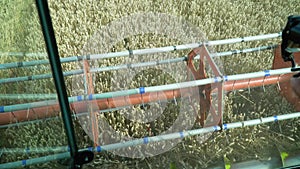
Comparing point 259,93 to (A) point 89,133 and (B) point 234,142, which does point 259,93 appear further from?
(A) point 89,133

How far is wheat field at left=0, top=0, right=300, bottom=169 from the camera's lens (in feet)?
3.45

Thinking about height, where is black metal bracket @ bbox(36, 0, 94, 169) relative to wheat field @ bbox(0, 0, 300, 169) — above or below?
above

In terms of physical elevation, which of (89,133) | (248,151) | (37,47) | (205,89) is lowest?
(248,151)

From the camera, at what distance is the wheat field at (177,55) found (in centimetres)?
105

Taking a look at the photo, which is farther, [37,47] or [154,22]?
[154,22]

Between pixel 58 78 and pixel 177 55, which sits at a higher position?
pixel 58 78

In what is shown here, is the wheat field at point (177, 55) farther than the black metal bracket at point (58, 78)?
Yes

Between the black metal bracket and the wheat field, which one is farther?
the wheat field

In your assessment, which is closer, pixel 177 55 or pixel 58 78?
pixel 58 78

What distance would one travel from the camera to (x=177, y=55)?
100 inches

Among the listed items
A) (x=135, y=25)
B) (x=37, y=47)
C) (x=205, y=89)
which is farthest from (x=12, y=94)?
(x=135, y=25)

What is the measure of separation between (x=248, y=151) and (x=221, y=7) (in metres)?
1.58

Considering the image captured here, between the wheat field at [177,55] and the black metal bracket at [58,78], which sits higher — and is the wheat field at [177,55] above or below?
below

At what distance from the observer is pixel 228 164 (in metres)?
1.79
